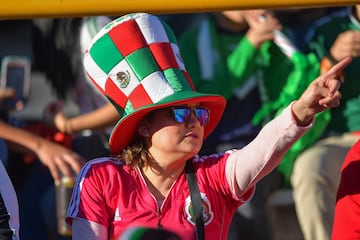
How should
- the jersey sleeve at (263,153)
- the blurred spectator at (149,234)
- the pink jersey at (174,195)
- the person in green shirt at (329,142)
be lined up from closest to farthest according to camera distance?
the blurred spectator at (149,234) → the jersey sleeve at (263,153) → the pink jersey at (174,195) → the person in green shirt at (329,142)

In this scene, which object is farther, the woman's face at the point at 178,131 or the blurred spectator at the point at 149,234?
the woman's face at the point at 178,131

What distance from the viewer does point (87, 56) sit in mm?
3758

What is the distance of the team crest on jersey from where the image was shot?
356 cm

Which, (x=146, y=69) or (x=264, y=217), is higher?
(x=146, y=69)

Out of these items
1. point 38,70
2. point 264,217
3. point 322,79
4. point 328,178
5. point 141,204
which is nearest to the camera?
point 322,79

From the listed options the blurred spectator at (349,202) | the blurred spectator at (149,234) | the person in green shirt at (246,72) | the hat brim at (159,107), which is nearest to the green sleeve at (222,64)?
the person in green shirt at (246,72)

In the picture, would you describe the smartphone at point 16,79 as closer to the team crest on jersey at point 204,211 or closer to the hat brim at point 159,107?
the hat brim at point 159,107

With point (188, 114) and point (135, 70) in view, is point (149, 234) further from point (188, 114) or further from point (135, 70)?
point (135, 70)

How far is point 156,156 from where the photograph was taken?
3684mm

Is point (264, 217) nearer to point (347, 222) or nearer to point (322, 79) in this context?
point (347, 222)

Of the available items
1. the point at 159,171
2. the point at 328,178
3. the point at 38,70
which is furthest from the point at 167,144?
the point at 38,70

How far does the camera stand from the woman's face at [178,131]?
3.57 metres

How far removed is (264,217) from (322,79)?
2.05 meters

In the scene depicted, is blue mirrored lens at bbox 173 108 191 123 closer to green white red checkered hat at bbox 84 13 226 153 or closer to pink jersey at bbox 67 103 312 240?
green white red checkered hat at bbox 84 13 226 153
